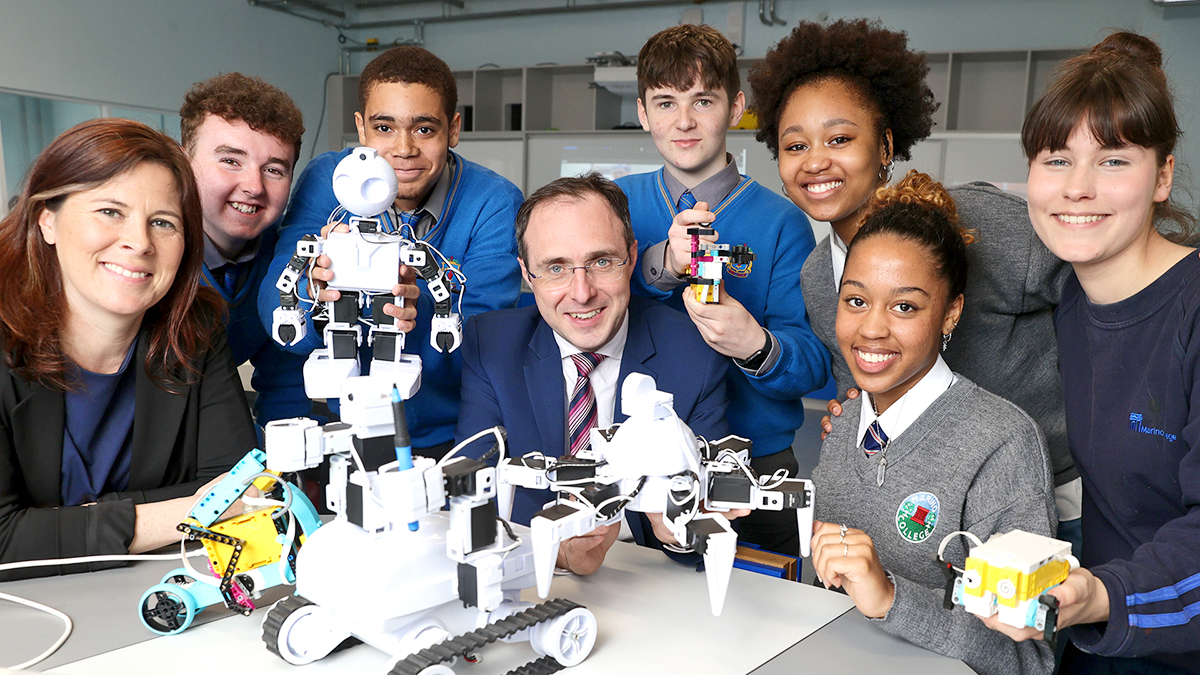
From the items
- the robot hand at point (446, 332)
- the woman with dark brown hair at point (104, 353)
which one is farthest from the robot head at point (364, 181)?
the woman with dark brown hair at point (104, 353)

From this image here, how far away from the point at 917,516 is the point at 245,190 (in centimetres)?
182

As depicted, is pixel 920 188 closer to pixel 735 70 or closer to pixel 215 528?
pixel 735 70

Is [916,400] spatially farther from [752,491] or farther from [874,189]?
[874,189]

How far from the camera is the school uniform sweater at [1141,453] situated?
125 cm

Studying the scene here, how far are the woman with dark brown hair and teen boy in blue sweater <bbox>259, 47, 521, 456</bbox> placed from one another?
0.51 m

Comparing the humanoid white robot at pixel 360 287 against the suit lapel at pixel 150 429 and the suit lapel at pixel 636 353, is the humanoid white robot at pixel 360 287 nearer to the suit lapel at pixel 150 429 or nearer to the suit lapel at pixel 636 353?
the suit lapel at pixel 150 429

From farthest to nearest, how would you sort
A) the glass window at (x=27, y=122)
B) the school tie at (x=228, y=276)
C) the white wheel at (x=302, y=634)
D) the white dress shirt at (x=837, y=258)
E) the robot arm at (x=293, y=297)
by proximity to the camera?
1. the glass window at (x=27, y=122)
2. the school tie at (x=228, y=276)
3. the white dress shirt at (x=837, y=258)
4. the robot arm at (x=293, y=297)
5. the white wheel at (x=302, y=634)

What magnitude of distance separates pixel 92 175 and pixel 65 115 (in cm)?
636

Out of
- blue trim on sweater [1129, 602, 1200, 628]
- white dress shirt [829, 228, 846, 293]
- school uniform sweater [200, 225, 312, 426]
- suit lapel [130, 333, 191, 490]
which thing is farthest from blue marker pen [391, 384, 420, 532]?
school uniform sweater [200, 225, 312, 426]

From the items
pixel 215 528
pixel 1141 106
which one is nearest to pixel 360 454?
pixel 215 528

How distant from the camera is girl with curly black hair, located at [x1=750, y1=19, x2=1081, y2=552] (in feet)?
5.93

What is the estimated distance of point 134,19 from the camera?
7094mm

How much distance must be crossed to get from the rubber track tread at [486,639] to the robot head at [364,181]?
817 mm

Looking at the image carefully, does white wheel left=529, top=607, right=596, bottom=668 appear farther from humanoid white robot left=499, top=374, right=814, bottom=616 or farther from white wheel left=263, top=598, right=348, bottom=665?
white wheel left=263, top=598, right=348, bottom=665
